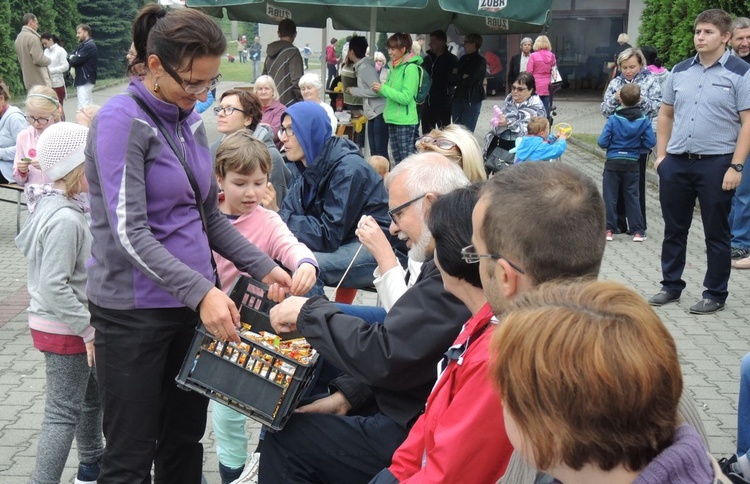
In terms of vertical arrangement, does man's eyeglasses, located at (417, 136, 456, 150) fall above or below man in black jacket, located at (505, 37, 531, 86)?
above

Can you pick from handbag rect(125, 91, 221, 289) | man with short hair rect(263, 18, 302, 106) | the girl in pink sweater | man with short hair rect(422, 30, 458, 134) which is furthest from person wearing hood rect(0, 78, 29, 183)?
man with short hair rect(422, 30, 458, 134)

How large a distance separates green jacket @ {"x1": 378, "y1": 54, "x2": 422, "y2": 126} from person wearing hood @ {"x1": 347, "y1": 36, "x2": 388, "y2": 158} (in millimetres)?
263

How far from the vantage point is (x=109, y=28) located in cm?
3047

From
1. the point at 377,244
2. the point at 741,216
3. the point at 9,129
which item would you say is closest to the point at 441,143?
the point at 377,244

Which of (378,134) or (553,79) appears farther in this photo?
(553,79)

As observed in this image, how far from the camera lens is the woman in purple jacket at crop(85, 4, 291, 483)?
2.56 m

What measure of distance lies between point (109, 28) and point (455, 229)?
3058 centimetres

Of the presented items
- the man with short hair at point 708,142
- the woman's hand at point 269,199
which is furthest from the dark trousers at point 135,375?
the man with short hair at point 708,142

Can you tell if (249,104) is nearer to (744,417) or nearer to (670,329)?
(670,329)

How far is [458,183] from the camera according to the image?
3.50 meters

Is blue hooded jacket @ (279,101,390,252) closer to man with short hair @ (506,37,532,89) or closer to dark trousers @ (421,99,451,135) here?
dark trousers @ (421,99,451,135)

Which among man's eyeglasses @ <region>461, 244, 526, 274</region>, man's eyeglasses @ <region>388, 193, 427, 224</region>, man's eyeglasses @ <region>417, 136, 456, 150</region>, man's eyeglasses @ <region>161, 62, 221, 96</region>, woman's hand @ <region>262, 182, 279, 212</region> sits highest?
man's eyeglasses @ <region>161, 62, 221, 96</region>

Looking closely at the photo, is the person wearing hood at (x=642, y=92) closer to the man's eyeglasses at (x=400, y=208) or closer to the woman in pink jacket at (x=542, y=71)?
the man's eyeglasses at (x=400, y=208)

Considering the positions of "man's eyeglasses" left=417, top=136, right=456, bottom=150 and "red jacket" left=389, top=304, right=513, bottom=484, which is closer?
"red jacket" left=389, top=304, right=513, bottom=484
